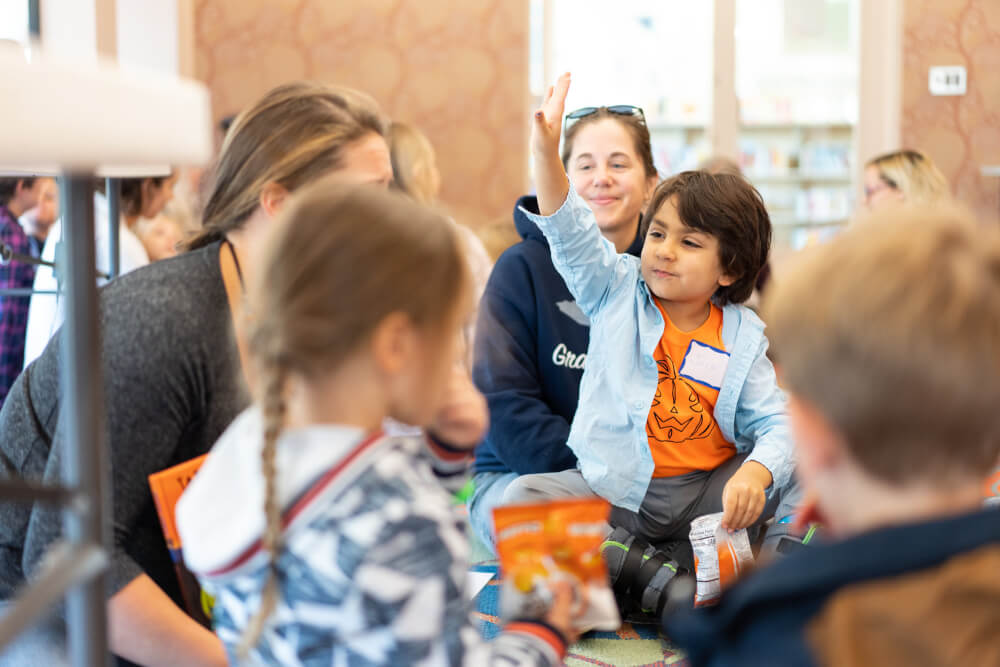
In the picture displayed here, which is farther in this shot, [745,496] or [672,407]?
[672,407]

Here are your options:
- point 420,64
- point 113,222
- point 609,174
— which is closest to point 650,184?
point 609,174

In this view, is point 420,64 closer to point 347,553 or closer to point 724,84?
point 724,84

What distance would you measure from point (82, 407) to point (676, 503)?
1.46m

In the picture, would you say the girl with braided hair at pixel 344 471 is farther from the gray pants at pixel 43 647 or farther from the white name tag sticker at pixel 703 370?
the white name tag sticker at pixel 703 370

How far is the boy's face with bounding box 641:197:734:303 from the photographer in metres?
1.91

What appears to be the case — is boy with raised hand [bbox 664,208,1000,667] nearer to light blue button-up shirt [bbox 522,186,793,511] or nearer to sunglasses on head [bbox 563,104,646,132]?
light blue button-up shirt [bbox 522,186,793,511]

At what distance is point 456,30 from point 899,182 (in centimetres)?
251

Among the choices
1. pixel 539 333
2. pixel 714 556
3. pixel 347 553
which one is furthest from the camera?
pixel 539 333

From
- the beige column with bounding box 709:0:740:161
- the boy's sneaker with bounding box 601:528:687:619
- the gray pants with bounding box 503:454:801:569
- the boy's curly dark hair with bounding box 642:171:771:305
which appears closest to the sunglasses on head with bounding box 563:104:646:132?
the boy's curly dark hair with bounding box 642:171:771:305

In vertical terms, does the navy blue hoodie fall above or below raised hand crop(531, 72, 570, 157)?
below

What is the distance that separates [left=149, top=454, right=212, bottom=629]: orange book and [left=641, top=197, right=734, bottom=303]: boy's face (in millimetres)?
Answer: 1045

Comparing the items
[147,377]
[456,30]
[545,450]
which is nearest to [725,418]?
[545,450]

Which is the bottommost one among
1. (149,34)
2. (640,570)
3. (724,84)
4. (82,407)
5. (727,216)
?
(640,570)

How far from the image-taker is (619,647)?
1.87 m
